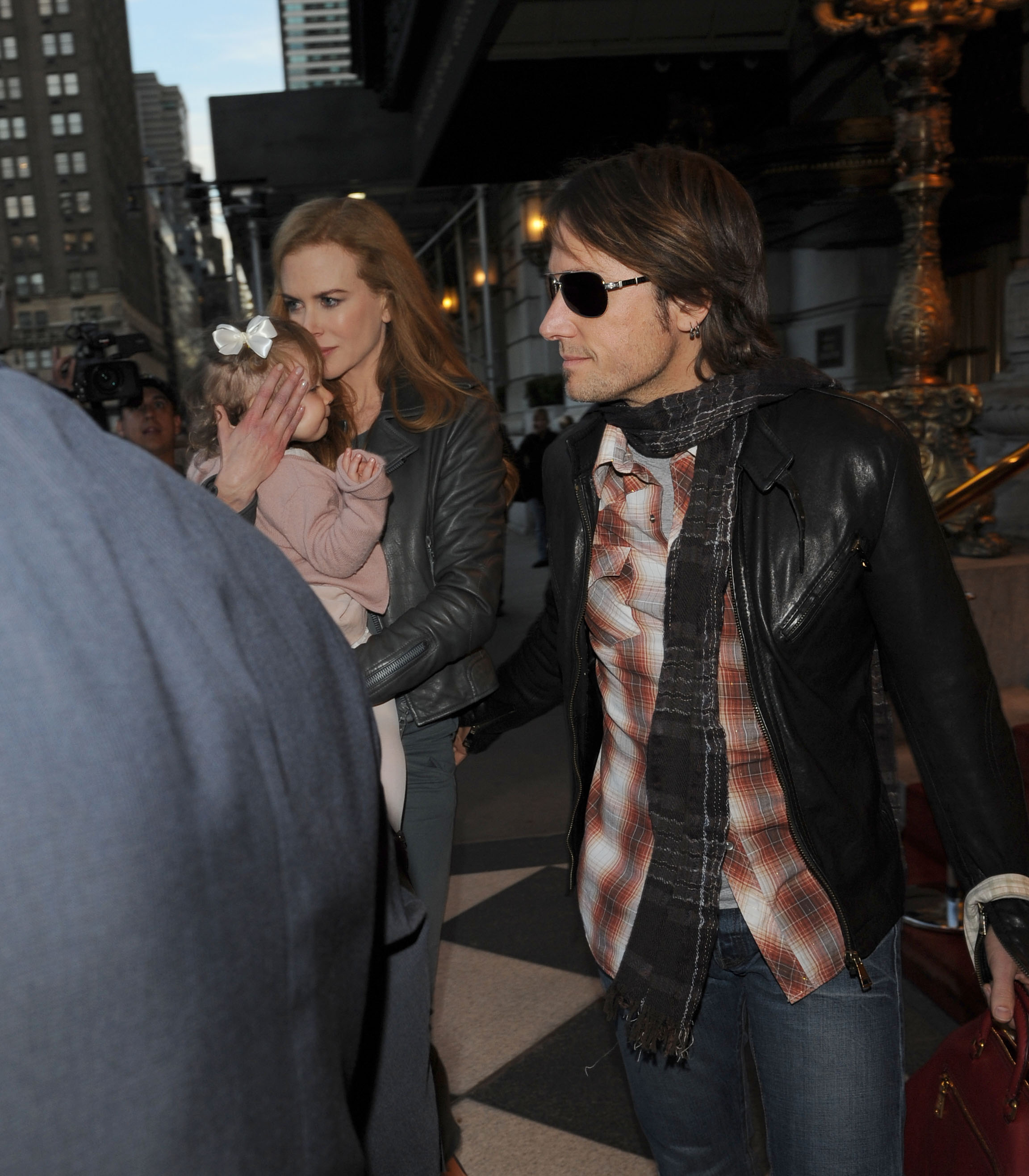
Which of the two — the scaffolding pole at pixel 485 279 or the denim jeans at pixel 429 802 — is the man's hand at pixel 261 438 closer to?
the denim jeans at pixel 429 802

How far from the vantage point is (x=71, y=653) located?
462mm

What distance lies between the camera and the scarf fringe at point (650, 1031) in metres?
1.53

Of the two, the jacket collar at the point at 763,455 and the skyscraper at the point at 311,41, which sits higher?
the skyscraper at the point at 311,41

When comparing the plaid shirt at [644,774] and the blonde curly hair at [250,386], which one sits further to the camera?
the blonde curly hair at [250,386]

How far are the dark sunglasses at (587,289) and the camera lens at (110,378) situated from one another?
2.69 metres

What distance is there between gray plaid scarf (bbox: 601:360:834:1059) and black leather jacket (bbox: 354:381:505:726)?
58 centimetres

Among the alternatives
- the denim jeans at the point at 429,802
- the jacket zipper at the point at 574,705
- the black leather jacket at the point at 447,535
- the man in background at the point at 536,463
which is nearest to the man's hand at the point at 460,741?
the denim jeans at the point at 429,802

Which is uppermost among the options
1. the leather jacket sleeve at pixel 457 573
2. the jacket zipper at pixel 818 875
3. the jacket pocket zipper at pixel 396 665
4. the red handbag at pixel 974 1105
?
the leather jacket sleeve at pixel 457 573

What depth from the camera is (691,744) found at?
153 cm

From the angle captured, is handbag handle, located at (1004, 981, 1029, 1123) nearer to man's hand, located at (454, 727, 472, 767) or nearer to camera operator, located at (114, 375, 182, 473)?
man's hand, located at (454, 727, 472, 767)

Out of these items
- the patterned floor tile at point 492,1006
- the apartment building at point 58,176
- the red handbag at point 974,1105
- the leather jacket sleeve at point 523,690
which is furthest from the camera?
the apartment building at point 58,176

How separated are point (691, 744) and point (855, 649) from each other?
29 cm

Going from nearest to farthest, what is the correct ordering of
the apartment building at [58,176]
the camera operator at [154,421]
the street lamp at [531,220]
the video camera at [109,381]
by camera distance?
the video camera at [109,381] → the camera operator at [154,421] → the street lamp at [531,220] → the apartment building at [58,176]

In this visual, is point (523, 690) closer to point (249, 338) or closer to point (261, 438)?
point (261, 438)
